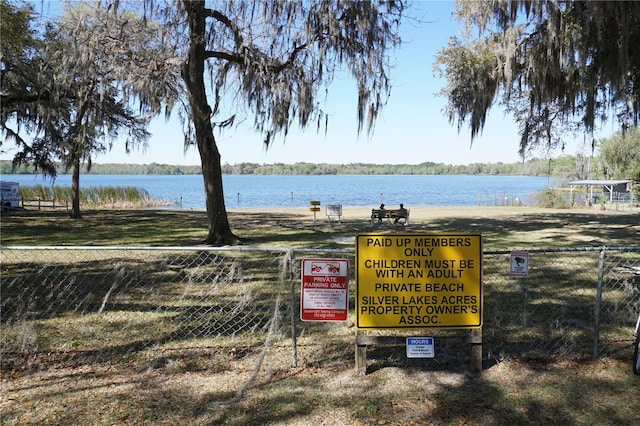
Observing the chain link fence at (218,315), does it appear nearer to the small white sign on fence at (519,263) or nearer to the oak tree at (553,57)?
the small white sign on fence at (519,263)

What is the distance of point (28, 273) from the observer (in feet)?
30.2

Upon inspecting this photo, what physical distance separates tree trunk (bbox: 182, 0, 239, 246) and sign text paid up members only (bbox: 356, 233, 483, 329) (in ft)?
32.1

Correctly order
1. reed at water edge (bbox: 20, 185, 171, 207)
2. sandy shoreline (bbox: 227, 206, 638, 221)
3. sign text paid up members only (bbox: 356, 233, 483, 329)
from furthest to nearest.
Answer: reed at water edge (bbox: 20, 185, 171, 207)
sandy shoreline (bbox: 227, 206, 638, 221)
sign text paid up members only (bbox: 356, 233, 483, 329)

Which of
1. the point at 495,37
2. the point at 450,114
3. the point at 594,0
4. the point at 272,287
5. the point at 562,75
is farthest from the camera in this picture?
the point at 450,114

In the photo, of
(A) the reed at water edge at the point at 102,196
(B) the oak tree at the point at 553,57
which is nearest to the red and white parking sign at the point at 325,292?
(B) the oak tree at the point at 553,57

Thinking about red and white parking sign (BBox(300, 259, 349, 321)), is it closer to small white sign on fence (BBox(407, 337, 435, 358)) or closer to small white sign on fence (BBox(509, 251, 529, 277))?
small white sign on fence (BBox(407, 337, 435, 358))

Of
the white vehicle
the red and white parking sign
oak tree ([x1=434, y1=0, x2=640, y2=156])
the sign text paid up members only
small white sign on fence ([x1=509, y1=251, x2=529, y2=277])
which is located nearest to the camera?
the sign text paid up members only

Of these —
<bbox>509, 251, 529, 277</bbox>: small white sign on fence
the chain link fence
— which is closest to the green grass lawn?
the chain link fence

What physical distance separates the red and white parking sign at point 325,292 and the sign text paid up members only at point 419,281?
0.61 ft

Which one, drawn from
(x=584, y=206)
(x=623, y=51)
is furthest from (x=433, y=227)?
(x=584, y=206)

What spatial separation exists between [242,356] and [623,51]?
11.1 metres

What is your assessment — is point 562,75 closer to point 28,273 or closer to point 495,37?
point 495,37

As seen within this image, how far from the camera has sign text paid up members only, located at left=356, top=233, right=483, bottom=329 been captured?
15.4ft

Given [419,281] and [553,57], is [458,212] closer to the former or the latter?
[553,57]
